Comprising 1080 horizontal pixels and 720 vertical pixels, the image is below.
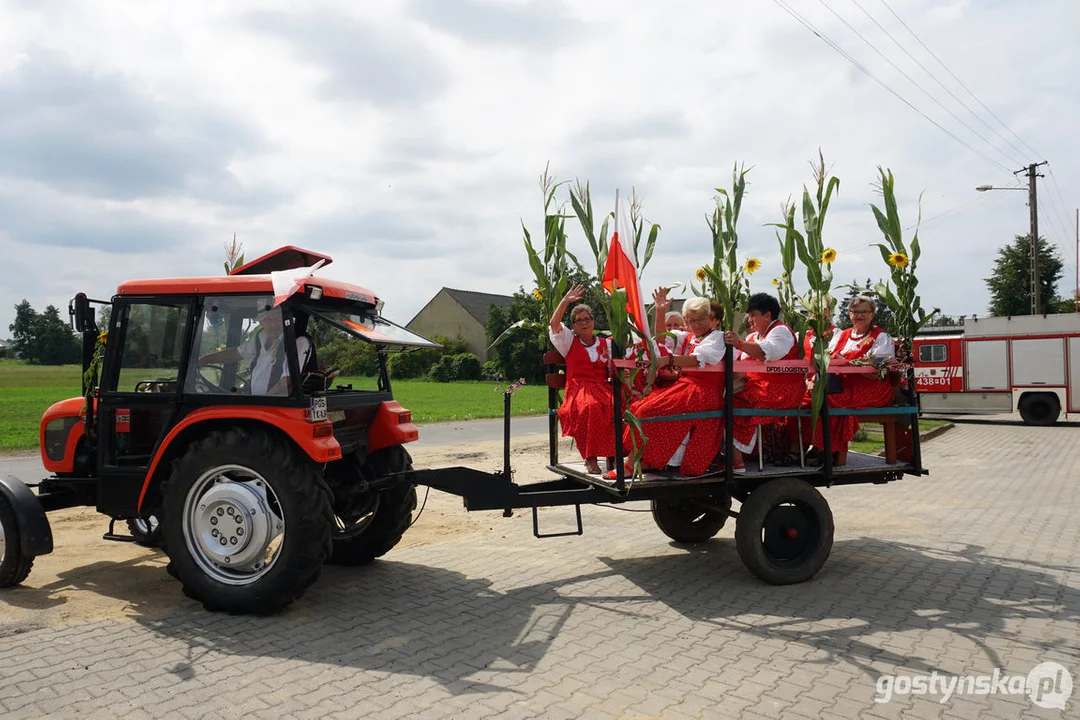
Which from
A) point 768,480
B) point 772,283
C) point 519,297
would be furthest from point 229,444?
point 519,297

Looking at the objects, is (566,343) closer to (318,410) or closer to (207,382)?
(318,410)

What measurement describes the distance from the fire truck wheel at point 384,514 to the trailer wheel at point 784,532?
262 centimetres

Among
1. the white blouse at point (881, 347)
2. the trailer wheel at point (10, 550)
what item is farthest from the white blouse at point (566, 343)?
the trailer wheel at point (10, 550)

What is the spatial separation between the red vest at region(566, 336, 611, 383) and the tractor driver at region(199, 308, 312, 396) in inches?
81.1

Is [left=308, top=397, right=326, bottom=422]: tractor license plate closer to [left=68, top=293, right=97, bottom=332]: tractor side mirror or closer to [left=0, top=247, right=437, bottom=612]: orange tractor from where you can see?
[left=0, top=247, right=437, bottom=612]: orange tractor

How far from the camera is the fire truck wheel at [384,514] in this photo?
5.89 metres

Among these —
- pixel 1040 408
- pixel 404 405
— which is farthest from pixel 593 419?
pixel 404 405

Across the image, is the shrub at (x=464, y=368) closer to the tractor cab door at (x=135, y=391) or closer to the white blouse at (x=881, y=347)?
the white blouse at (x=881, y=347)

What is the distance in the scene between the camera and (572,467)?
6.09m

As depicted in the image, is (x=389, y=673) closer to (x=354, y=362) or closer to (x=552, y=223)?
(x=354, y=362)

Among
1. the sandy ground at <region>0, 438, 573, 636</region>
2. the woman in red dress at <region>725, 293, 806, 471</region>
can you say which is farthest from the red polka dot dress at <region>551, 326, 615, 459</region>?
the sandy ground at <region>0, 438, 573, 636</region>

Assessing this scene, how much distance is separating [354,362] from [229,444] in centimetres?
138

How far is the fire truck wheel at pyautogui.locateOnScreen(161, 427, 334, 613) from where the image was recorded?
464cm

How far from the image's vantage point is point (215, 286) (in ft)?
16.8
